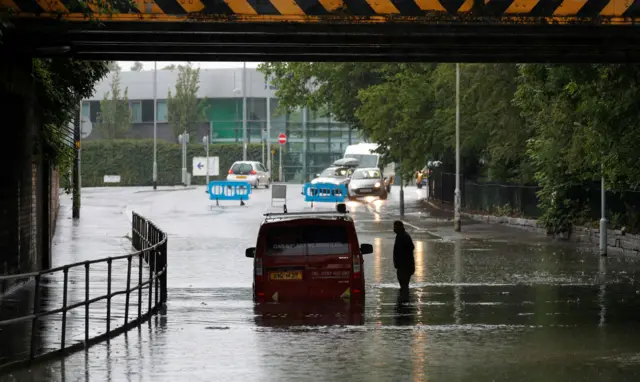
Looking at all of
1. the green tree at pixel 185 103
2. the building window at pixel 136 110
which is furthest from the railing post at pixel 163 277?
the building window at pixel 136 110

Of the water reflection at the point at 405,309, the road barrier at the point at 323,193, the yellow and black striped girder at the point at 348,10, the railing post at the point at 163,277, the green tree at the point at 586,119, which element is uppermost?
the yellow and black striped girder at the point at 348,10

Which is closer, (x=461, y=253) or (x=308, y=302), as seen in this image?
(x=308, y=302)

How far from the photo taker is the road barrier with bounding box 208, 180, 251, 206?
208 ft

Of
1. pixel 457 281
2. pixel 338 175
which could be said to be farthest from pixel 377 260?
pixel 338 175

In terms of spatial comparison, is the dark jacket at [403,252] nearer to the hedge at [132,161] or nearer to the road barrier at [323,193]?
the road barrier at [323,193]

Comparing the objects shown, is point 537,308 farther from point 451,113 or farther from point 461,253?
point 451,113

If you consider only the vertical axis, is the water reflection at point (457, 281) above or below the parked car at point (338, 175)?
below

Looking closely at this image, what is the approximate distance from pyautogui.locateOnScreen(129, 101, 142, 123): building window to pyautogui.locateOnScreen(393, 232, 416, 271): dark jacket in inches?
3497

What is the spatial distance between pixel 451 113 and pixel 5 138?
31.1 metres

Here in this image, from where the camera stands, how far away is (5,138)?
21812mm

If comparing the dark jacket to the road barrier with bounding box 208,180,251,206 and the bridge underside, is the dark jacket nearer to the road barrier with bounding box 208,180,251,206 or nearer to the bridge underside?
the bridge underside

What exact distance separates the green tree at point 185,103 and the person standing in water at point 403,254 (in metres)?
79.5

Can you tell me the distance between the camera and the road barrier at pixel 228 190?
2501 inches

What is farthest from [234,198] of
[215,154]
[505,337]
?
[505,337]
